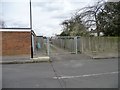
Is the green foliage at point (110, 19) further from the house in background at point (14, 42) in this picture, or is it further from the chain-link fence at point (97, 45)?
the house in background at point (14, 42)

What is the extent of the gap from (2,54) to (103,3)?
13.2 metres

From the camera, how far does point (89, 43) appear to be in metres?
22.5

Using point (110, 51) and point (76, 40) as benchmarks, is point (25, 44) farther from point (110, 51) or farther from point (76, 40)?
point (110, 51)

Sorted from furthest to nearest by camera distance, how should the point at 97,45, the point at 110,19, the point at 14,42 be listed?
the point at 110,19 < the point at 14,42 < the point at 97,45

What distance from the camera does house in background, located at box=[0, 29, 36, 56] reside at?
22.9 metres

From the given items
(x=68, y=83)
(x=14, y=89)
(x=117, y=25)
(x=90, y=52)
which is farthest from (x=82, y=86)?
(x=117, y=25)

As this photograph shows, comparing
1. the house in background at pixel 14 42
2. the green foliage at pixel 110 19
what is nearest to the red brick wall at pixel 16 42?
the house in background at pixel 14 42

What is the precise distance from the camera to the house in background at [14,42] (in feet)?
75.2

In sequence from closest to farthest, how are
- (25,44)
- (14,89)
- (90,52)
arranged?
(14,89) < (90,52) < (25,44)

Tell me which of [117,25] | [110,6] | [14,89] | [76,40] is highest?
[110,6]

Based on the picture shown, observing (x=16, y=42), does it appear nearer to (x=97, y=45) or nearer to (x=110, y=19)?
(x=97, y=45)

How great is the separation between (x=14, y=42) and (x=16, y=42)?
20 cm

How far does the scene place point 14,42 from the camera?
23156 millimetres

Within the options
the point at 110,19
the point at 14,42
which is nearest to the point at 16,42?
the point at 14,42
